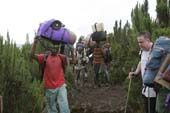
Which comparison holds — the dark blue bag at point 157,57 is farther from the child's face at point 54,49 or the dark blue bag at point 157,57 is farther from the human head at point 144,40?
the child's face at point 54,49

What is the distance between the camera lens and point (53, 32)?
28.0ft

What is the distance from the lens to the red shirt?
855cm

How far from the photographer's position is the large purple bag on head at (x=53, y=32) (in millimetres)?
8492

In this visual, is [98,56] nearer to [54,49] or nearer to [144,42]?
[54,49]

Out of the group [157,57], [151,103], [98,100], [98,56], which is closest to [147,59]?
[151,103]

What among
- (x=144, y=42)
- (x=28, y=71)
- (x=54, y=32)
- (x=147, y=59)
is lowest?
(x=28, y=71)

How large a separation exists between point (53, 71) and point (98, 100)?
5076mm

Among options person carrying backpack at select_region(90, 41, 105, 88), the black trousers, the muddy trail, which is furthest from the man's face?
person carrying backpack at select_region(90, 41, 105, 88)

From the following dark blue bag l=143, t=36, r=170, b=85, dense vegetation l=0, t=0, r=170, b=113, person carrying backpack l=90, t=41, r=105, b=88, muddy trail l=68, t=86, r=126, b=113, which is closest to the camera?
dark blue bag l=143, t=36, r=170, b=85

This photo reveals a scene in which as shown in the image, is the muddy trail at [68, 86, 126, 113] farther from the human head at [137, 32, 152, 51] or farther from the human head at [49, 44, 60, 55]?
the human head at [137, 32, 152, 51]

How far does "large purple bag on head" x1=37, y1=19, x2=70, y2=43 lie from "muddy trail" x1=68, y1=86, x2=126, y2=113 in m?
3.68

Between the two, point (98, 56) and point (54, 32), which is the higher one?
point (54, 32)

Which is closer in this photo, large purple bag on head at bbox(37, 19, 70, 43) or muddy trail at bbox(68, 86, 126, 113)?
large purple bag on head at bbox(37, 19, 70, 43)

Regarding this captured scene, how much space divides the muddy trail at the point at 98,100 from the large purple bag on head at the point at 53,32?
3682 mm
